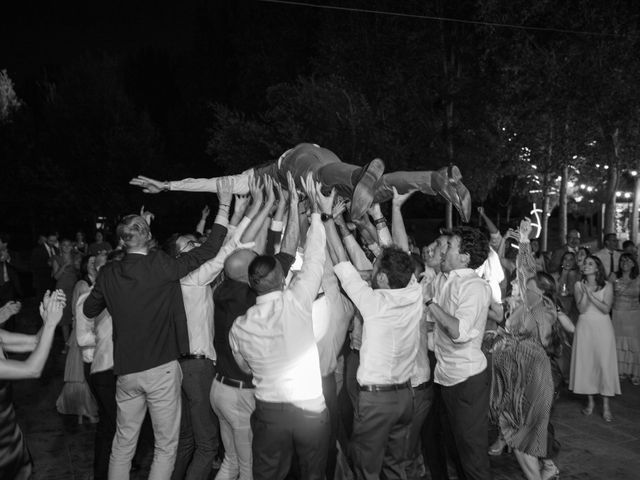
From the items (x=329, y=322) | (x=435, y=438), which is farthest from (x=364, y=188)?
(x=435, y=438)

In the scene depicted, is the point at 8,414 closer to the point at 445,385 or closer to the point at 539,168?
the point at 445,385

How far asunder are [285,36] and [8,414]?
19337 mm

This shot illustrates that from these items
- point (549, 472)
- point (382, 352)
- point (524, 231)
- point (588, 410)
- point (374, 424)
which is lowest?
point (588, 410)

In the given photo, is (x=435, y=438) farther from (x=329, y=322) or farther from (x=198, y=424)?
(x=198, y=424)

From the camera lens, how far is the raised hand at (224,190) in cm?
435

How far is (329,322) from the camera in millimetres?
3916

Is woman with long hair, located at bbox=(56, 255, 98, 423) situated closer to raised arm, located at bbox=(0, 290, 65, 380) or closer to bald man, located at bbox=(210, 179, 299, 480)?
bald man, located at bbox=(210, 179, 299, 480)

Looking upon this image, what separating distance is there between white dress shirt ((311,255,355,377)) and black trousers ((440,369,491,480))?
78 cm

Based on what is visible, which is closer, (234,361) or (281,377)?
(281,377)

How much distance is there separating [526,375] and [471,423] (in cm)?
78

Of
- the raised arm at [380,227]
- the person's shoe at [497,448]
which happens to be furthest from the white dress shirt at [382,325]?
the person's shoe at [497,448]

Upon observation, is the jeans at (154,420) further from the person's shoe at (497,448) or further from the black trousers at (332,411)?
the person's shoe at (497,448)

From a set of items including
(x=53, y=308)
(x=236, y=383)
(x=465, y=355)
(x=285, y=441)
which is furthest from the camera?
(x=465, y=355)

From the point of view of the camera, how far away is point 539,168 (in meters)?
15.1
